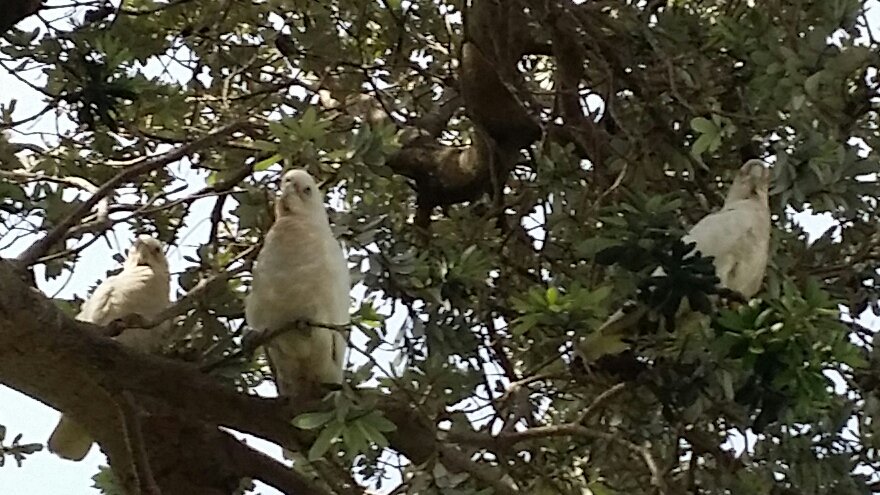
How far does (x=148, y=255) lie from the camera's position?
216cm

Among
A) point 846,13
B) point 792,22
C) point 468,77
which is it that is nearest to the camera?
point 846,13

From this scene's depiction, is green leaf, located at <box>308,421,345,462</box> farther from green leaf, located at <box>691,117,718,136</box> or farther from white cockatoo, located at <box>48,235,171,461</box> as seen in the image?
white cockatoo, located at <box>48,235,171,461</box>

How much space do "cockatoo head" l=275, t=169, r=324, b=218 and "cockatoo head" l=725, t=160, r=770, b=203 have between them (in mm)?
540

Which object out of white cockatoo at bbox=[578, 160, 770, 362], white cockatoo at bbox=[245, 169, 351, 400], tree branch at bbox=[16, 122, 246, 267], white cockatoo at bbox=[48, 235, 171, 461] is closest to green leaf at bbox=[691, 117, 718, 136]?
white cockatoo at bbox=[578, 160, 770, 362]

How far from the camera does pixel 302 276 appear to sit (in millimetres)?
1643

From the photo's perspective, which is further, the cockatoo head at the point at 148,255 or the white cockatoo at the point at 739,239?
the cockatoo head at the point at 148,255

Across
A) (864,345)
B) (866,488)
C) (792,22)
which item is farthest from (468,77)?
(866,488)

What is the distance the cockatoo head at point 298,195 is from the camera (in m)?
1.65

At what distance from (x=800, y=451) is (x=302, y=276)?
67 cm

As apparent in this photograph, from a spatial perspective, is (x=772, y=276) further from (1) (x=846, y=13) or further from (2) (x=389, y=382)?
(2) (x=389, y=382)

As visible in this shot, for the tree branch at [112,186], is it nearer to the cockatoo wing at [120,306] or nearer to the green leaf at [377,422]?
the cockatoo wing at [120,306]

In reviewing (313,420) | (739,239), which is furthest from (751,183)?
(313,420)

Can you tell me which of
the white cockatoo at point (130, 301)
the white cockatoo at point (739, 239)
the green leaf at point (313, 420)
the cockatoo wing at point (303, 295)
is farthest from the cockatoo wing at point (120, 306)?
the white cockatoo at point (739, 239)

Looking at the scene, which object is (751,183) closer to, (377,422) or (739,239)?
(739,239)
